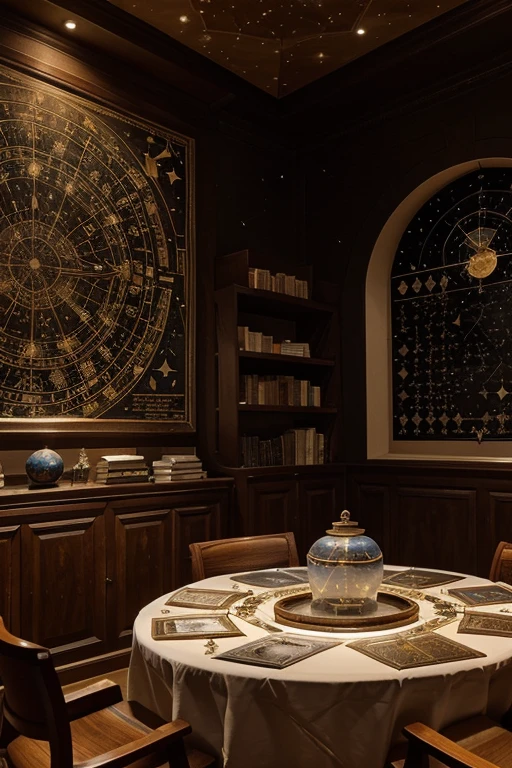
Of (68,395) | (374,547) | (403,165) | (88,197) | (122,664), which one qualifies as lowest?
(122,664)

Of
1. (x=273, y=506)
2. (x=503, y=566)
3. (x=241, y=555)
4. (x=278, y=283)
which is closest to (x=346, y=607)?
(x=241, y=555)

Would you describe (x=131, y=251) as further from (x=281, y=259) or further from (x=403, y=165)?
(x=403, y=165)

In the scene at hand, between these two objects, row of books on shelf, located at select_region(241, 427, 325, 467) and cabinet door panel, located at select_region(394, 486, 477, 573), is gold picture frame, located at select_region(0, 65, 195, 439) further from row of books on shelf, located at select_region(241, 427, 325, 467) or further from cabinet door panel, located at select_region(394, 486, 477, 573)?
cabinet door panel, located at select_region(394, 486, 477, 573)

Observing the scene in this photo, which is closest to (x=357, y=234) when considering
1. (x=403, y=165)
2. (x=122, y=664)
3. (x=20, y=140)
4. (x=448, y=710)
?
(x=403, y=165)

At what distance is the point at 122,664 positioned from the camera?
3.61 meters

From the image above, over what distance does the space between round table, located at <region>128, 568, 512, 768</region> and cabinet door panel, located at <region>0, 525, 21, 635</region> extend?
1.76 meters

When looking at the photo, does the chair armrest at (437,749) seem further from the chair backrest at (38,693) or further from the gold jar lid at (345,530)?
the chair backrest at (38,693)

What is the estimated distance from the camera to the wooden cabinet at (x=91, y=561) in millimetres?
3186

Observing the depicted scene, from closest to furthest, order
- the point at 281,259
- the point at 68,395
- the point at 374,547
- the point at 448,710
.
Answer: the point at 448,710
the point at 374,547
the point at 68,395
the point at 281,259

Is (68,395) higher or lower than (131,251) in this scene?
lower

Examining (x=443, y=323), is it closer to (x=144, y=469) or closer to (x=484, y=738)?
(x=144, y=469)

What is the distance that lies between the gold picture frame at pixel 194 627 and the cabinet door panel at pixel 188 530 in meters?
1.91

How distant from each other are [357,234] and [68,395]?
2.64m

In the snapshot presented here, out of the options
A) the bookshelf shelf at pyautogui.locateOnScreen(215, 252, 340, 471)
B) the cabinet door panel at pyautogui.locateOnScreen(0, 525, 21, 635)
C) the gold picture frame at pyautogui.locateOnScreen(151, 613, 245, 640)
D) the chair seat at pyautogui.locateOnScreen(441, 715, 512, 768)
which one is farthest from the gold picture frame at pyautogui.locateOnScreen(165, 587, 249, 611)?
the bookshelf shelf at pyautogui.locateOnScreen(215, 252, 340, 471)
